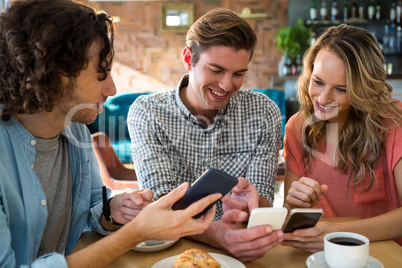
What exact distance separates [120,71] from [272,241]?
5.62m

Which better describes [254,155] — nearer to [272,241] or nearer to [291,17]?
[272,241]

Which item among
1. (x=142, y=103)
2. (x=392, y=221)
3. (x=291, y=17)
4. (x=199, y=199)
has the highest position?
(x=291, y=17)

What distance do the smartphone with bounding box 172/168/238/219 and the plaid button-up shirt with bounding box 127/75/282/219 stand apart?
2.02 ft

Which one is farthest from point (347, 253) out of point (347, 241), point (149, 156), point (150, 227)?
point (149, 156)

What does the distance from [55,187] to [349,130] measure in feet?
3.82

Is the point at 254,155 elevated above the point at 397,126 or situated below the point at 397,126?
below

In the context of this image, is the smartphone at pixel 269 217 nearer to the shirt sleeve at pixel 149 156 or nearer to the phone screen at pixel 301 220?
the phone screen at pixel 301 220

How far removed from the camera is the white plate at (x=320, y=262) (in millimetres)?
1031

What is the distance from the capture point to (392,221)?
1.33 metres

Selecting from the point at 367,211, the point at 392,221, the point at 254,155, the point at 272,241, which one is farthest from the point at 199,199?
the point at 367,211

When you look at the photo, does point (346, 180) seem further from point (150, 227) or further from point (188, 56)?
point (150, 227)

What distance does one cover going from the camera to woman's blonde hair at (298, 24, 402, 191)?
5.31 feet

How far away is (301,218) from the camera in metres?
1.15

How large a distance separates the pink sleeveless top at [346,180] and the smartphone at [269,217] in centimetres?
69
